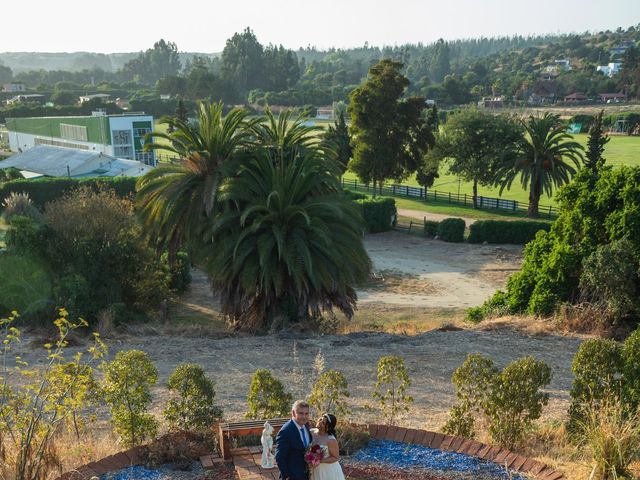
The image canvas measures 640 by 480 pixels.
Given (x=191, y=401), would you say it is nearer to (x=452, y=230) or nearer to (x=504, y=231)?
(x=452, y=230)

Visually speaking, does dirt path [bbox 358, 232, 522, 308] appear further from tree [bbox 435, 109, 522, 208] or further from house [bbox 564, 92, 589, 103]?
house [bbox 564, 92, 589, 103]

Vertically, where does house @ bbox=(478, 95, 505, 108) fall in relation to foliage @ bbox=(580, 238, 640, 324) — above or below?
above

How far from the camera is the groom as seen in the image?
220 inches

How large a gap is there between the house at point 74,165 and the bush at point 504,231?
2253 centimetres

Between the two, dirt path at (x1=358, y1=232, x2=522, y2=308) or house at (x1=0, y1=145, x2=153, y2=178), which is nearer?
dirt path at (x1=358, y1=232, x2=522, y2=308)

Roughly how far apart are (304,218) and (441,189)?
36741 mm

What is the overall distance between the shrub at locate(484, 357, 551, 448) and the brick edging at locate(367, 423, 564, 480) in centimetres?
36

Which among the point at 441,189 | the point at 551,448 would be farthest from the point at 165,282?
the point at 441,189

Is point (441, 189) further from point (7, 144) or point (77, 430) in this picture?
point (7, 144)

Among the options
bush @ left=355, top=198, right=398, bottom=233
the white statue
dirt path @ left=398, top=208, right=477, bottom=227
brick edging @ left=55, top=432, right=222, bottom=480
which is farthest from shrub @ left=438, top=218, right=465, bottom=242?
the white statue

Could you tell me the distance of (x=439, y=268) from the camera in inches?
1089

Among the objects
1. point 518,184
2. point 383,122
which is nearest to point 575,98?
point 518,184

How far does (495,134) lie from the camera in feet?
129

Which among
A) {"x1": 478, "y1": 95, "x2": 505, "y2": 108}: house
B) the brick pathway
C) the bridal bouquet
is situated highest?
{"x1": 478, "y1": 95, "x2": 505, "y2": 108}: house
